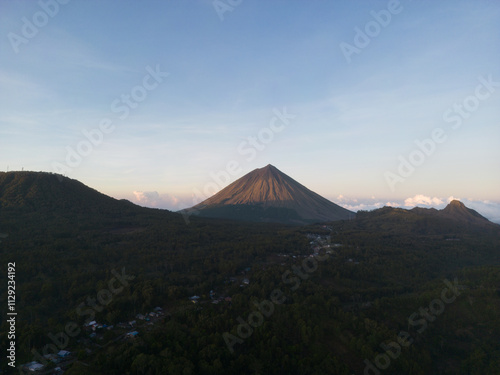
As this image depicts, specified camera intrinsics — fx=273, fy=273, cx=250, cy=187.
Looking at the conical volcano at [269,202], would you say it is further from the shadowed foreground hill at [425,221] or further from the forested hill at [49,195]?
the forested hill at [49,195]

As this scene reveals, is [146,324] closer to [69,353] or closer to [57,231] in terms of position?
[69,353]

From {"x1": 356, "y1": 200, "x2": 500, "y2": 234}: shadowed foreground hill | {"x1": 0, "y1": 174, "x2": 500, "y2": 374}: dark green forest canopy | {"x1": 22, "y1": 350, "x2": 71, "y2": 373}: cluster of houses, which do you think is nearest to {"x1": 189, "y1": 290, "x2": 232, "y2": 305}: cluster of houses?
{"x1": 0, "y1": 174, "x2": 500, "y2": 374}: dark green forest canopy

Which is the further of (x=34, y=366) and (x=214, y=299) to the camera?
(x=214, y=299)

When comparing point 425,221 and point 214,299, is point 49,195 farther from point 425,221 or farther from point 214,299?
point 425,221

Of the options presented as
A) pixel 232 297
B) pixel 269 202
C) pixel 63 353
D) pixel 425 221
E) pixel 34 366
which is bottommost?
pixel 34 366

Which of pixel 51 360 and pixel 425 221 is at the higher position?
pixel 425 221

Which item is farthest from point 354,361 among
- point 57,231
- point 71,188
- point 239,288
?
point 71,188

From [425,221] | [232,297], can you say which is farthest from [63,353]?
[425,221]

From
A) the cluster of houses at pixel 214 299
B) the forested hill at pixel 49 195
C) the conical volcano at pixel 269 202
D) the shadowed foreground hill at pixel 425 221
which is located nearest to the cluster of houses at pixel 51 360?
the cluster of houses at pixel 214 299

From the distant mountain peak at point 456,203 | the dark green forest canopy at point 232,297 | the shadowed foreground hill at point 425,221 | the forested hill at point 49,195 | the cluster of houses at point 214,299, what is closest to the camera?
the dark green forest canopy at point 232,297
